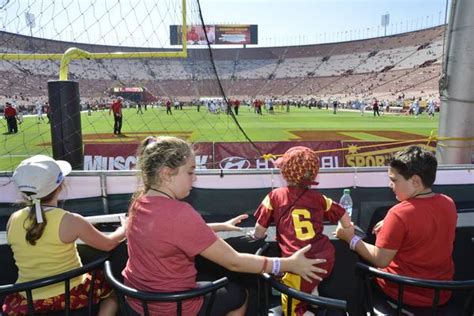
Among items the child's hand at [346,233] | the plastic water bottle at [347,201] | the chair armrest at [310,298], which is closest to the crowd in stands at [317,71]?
the plastic water bottle at [347,201]

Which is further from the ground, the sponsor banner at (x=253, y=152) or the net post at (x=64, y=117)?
the net post at (x=64, y=117)

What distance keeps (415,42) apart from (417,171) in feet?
239

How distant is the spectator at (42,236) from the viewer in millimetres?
2027

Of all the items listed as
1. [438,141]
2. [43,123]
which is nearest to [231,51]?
[43,123]

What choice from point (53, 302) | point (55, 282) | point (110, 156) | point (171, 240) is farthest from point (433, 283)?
point (110, 156)

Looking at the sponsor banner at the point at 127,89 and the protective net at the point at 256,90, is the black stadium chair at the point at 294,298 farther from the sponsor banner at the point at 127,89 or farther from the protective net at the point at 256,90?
the sponsor banner at the point at 127,89

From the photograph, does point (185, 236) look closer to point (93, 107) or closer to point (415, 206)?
point (415, 206)

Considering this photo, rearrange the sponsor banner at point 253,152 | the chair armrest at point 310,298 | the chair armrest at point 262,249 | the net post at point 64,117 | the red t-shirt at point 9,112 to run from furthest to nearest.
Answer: the red t-shirt at point 9,112 → the sponsor banner at point 253,152 → the net post at point 64,117 → the chair armrest at point 262,249 → the chair armrest at point 310,298

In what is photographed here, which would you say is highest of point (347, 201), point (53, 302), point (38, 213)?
point (38, 213)

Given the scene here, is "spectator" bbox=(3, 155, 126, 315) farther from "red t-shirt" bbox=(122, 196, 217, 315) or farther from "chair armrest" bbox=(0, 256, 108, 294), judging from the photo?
"red t-shirt" bbox=(122, 196, 217, 315)

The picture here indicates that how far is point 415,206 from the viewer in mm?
2012

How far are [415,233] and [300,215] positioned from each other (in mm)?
600

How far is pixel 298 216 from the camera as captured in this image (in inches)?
83.7

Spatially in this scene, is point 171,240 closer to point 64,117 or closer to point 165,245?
point 165,245
